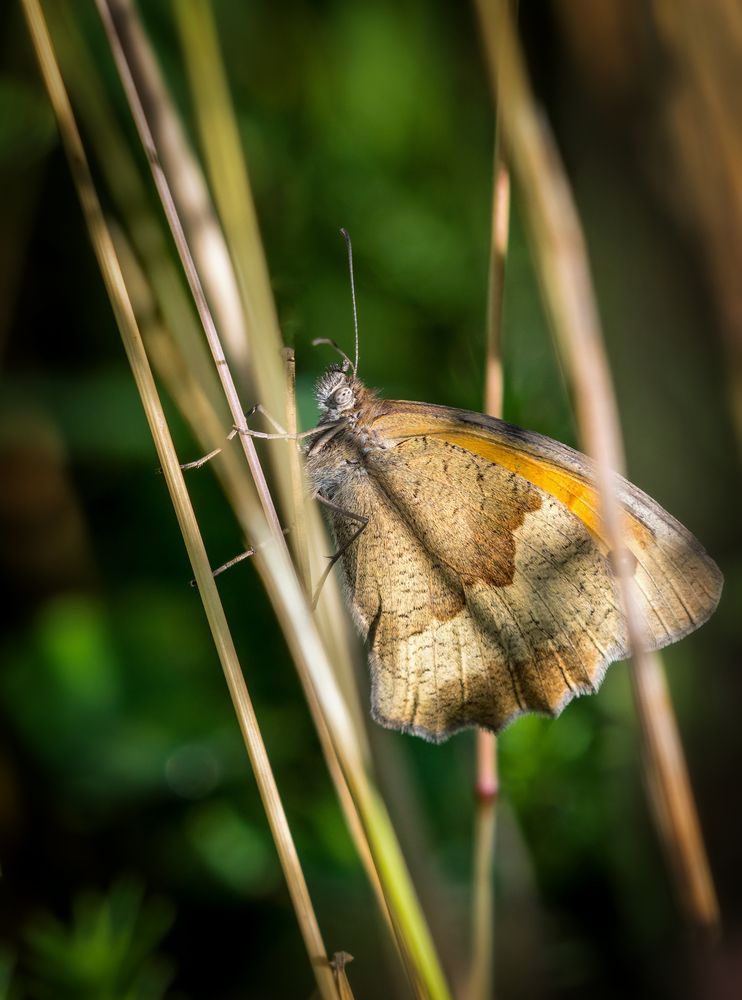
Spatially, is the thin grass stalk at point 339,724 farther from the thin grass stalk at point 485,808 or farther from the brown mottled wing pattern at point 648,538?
the brown mottled wing pattern at point 648,538

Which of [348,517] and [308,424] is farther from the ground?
[308,424]

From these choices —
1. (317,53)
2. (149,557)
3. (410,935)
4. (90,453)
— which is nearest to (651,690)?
(410,935)

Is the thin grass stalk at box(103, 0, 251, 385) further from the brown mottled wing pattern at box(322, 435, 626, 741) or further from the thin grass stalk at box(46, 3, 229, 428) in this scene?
the brown mottled wing pattern at box(322, 435, 626, 741)

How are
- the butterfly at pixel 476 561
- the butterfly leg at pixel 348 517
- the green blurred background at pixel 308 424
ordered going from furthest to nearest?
the green blurred background at pixel 308 424
the butterfly leg at pixel 348 517
the butterfly at pixel 476 561

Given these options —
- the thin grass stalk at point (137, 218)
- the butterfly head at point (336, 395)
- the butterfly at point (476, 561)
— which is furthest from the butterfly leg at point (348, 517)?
the thin grass stalk at point (137, 218)

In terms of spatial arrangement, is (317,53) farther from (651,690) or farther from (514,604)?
(651,690)

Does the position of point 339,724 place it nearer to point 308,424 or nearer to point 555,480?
point 555,480

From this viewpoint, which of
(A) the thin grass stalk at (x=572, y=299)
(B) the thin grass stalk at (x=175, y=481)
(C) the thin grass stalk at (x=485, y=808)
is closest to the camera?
(A) the thin grass stalk at (x=572, y=299)

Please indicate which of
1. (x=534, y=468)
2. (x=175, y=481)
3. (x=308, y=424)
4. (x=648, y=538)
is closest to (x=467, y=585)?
(x=534, y=468)
